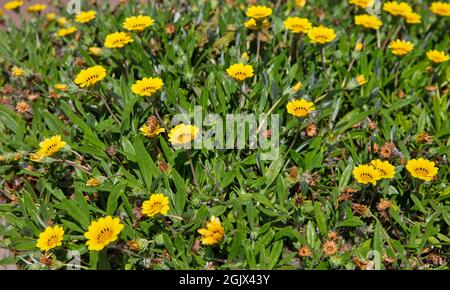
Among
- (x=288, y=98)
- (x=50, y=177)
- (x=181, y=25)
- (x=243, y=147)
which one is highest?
(x=181, y=25)

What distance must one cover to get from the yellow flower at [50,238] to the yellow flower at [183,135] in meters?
0.77

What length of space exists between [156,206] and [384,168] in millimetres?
1257

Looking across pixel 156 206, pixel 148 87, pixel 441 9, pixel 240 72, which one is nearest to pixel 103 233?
pixel 156 206

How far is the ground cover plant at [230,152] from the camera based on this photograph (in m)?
2.50

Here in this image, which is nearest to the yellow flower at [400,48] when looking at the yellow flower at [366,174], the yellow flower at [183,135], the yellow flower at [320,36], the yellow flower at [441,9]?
the yellow flower at [320,36]

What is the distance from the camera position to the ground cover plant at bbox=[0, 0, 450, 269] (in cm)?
250

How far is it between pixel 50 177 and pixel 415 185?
223 centimetres

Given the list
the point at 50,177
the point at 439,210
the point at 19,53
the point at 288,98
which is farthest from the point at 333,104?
the point at 19,53

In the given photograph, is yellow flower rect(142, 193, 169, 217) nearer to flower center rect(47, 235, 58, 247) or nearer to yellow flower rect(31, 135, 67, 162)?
flower center rect(47, 235, 58, 247)

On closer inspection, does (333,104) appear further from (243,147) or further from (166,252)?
(166,252)

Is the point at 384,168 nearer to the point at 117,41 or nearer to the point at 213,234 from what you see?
the point at 213,234

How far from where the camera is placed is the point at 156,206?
234cm

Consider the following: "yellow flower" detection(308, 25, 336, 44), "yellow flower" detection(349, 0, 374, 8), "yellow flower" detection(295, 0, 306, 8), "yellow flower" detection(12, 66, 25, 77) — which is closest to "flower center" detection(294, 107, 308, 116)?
"yellow flower" detection(308, 25, 336, 44)

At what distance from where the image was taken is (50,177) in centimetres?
292
